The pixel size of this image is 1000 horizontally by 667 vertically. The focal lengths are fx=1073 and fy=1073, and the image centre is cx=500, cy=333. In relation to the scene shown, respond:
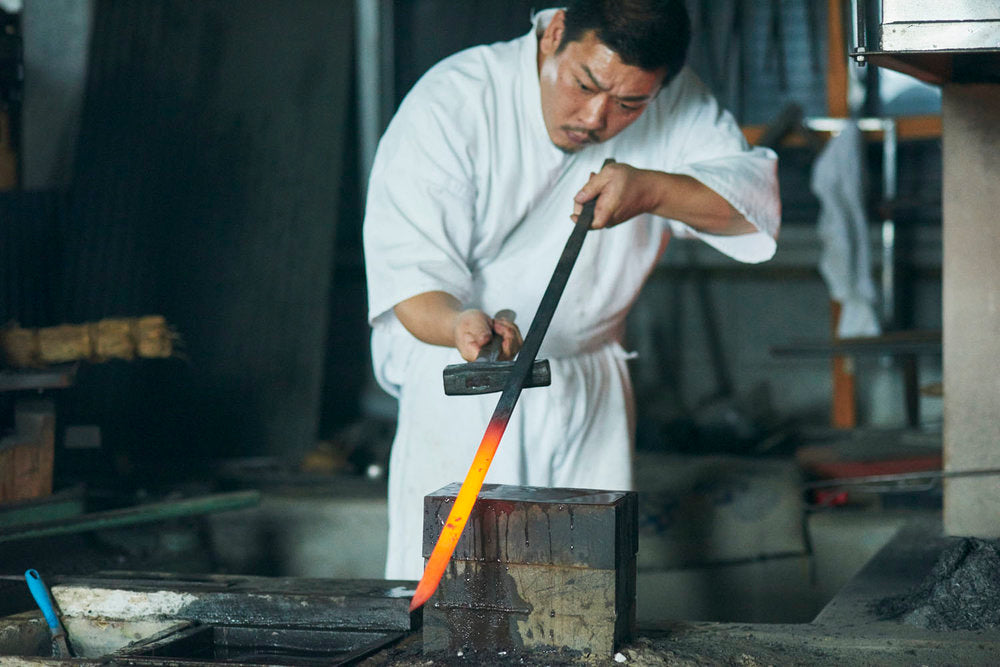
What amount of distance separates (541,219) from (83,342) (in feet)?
4.12

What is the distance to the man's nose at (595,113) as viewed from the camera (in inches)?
76.2

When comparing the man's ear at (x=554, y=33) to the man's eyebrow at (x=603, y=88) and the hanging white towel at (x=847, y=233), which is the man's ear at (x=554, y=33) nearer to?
the man's eyebrow at (x=603, y=88)

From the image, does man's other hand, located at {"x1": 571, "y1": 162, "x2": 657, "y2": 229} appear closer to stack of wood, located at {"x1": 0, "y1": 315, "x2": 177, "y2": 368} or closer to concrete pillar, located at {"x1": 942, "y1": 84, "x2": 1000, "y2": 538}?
concrete pillar, located at {"x1": 942, "y1": 84, "x2": 1000, "y2": 538}

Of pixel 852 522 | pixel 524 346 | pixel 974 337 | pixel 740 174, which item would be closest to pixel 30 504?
pixel 524 346

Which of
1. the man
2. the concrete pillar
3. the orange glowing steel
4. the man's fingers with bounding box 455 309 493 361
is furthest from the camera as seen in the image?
the concrete pillar

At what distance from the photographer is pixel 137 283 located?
4078 mm

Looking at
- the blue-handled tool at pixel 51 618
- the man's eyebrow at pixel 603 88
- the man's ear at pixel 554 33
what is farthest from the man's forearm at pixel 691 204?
the blue-handled tool at pixel 51 618

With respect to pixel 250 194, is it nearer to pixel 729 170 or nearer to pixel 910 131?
pixel 729 170

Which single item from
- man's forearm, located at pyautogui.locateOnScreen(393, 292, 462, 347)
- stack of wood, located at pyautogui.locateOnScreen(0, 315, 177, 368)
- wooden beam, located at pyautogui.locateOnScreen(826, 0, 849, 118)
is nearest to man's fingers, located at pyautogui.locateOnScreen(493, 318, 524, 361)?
man's forearm, located at pyautogui.locateOnScreen(393, 292, 462, 347)

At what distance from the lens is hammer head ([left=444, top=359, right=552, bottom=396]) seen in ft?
5.15

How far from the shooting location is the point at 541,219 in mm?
2164

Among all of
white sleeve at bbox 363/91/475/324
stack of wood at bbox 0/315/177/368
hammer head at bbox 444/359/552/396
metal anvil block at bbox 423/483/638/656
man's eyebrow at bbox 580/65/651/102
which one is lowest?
metal anvil block at bbox 423/483/638/656

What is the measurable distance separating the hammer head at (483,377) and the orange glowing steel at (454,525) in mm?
144

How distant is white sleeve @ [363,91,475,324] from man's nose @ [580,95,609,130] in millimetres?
241
